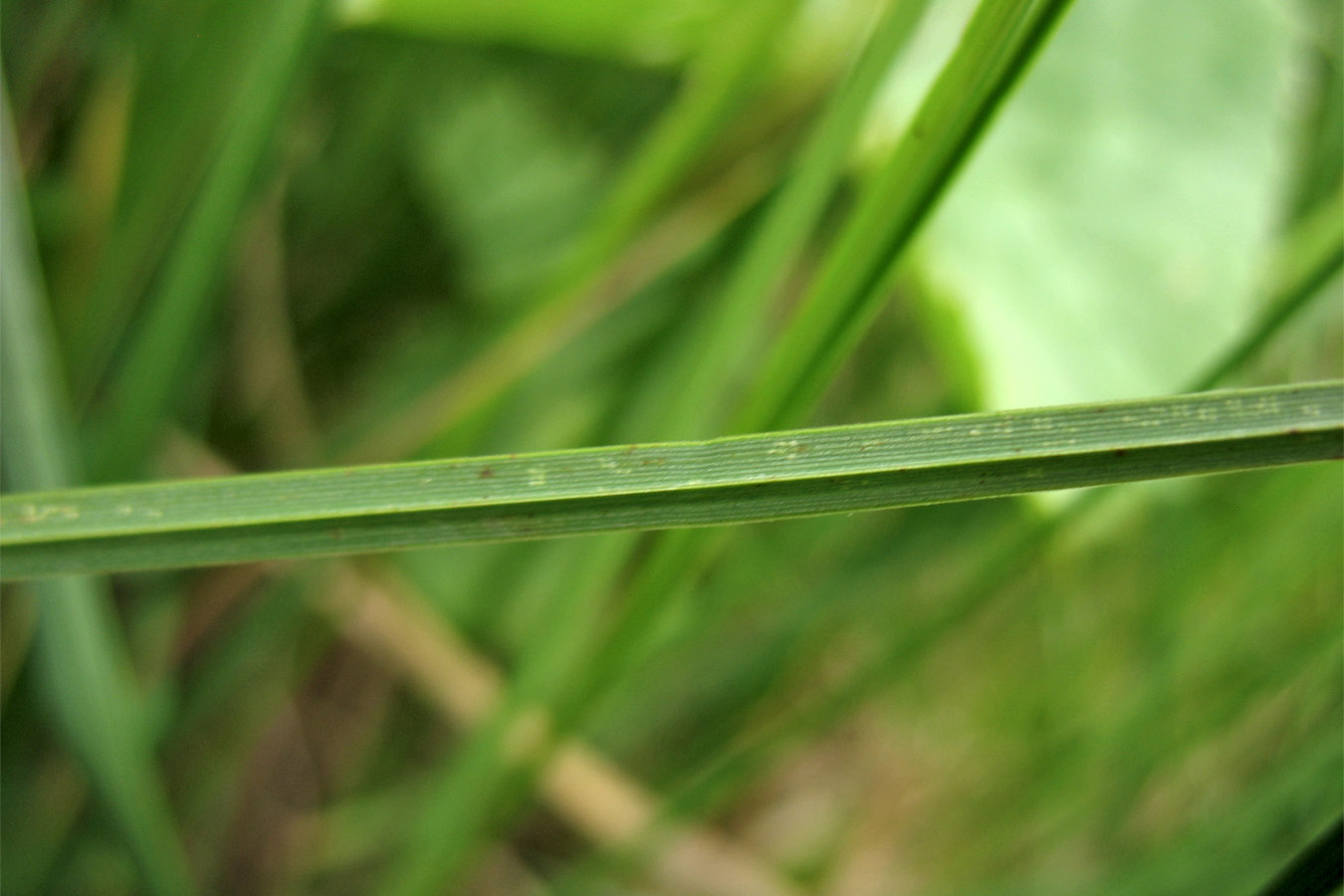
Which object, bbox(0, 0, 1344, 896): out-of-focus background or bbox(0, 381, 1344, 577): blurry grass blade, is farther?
bbox(0, 0, 1344, 896): out-of-focus background

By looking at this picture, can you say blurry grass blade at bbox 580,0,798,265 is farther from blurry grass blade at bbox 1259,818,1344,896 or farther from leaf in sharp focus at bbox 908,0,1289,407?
blurry grass blade at bbox 1259,818,1344,896

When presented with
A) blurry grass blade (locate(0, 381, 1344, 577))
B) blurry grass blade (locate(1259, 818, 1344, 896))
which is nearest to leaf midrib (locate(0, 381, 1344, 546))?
blurry grass blade (locate(0, 381, 1344, 577))

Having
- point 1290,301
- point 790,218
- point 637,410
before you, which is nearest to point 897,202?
point 790,218

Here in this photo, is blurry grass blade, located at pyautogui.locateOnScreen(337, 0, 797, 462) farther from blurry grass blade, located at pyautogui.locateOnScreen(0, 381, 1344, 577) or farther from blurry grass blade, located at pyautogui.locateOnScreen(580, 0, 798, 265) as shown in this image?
blurry grass blade, located at pyautogui.locateOnScreen(0, 381, 1344, 577)

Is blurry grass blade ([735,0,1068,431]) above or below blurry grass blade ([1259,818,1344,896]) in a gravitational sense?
above

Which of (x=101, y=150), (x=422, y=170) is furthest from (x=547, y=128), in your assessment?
(x=101, y=150)

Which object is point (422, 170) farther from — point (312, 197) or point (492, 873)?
point (492, 873)
